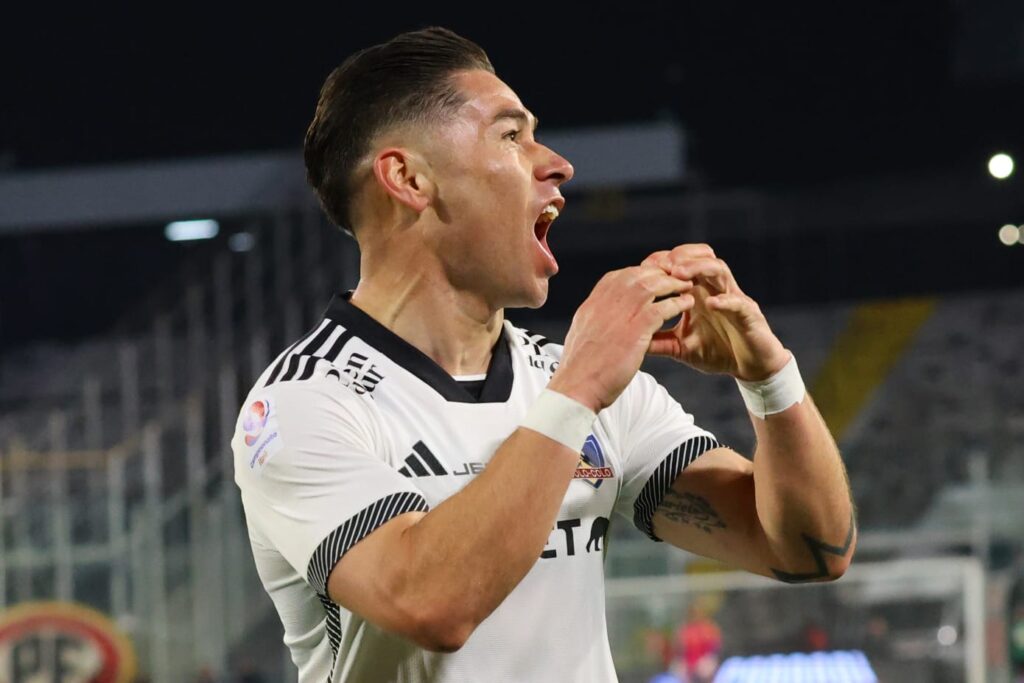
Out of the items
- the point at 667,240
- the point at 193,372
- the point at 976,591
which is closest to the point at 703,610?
the point at 976,591

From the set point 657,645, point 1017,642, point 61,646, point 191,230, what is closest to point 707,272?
point 657,645

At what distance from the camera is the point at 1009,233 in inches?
423

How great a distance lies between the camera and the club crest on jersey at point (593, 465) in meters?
1.60

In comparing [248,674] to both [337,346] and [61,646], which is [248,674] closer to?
[61,646]

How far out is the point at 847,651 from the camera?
20.7 ft

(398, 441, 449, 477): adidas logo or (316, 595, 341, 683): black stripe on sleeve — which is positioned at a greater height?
(398, 441, 449, 477): adidas logo

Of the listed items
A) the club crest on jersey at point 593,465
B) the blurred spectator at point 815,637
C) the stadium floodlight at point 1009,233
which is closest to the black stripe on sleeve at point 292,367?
the club crest on jersey at point 593,465

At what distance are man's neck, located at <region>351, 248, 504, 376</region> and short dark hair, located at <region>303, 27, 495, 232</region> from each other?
4.8 inches

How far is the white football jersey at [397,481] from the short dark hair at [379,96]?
6.3 inches

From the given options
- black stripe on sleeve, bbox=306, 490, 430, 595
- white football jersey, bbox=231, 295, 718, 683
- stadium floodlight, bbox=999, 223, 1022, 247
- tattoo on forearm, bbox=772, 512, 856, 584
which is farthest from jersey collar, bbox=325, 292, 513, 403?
stadium floodlight, bbox=999, 223, 1022, 247

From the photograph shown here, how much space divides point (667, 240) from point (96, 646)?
509 cm

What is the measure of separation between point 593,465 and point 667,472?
0.11 meters

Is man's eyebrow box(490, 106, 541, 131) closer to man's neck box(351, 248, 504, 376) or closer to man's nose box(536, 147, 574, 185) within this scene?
man's nose box(536, 147, 574, 185)

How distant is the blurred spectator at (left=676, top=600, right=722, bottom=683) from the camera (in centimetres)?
619
